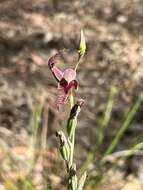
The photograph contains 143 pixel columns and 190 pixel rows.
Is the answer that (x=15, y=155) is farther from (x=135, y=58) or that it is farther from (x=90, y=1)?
(x=90, y=1)

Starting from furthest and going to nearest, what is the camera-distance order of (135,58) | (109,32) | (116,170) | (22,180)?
(109,32) → (135,58) → (116,170) → (22,180)

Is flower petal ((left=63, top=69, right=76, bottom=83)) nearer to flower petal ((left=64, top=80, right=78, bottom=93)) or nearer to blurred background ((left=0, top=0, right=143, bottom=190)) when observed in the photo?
flower petal ((left=64, top=80, right=78, bottom=93))

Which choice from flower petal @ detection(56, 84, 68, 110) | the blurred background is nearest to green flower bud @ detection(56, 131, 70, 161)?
flower petal @ detection(56, 84, 68, 110)

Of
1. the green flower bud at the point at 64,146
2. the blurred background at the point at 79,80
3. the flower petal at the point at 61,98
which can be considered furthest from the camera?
the blurred background at the point at 79,80

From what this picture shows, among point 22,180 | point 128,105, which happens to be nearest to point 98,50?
point 128,105

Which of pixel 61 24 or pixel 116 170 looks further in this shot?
pixel 61 24

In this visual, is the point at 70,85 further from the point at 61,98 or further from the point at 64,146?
the point at 64,146

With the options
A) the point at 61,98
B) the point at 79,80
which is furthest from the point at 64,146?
the point at 79,80

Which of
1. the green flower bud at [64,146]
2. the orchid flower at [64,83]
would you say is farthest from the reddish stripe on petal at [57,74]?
the green flower bud at [64,146]

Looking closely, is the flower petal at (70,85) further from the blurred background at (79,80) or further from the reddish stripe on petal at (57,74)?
the blurred background at (79,80)
